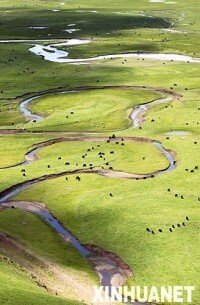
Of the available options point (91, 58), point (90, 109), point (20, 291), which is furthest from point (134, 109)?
point (20, 291)

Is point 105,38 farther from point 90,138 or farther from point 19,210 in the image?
point 19,210

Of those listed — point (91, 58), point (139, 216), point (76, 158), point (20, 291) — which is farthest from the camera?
point (91, 58)

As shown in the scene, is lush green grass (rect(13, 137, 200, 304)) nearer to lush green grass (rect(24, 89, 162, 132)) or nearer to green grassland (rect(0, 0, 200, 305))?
green grassland (rect(0, 0, 200, 305))

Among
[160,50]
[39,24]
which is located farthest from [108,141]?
[39,24]

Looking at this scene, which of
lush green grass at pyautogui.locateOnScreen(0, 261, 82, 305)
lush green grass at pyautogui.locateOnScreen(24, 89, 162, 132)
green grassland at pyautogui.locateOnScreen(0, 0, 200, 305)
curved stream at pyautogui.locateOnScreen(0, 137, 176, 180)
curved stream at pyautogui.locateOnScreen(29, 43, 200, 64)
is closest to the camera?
lush green grass at pyautogui.locateOnScreen(0, 261, 82, 305)

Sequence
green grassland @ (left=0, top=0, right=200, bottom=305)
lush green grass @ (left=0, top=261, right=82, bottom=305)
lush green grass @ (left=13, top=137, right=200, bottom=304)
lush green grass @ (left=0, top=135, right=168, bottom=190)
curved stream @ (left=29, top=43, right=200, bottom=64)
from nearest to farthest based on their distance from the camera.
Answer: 1. lush green grass @ (left=0, top=261, right=82, bottom=305)
2. lush green grass @ (left=13, top=137, right=200, bottom=304)
3. green grassland @ (left=0, top=0, right=200, bottom=305)
4. lush green grass @ (left=0, top=135, right=168, bottom=190)
5. curved stream @ (left=29, top=43, right=200, bottom=64)

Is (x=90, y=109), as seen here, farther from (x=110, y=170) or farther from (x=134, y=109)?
(x=110, y=170)

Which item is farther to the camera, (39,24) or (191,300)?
(39,24)

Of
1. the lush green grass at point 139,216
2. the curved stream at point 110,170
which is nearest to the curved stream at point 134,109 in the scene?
the curved stream at point 110,170

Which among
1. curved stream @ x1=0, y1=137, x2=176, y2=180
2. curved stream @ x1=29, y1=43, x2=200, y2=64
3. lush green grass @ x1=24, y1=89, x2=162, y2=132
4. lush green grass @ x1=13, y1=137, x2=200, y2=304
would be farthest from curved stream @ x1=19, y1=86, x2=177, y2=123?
curved stream @ x1=29, y1=43, x2=200, y2=64
